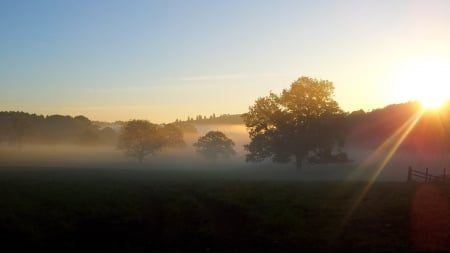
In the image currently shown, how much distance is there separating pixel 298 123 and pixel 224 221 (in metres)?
45.5

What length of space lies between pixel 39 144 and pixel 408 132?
125m

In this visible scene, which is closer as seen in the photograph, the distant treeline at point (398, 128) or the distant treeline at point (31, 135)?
the distant treeline at point (398, 128)

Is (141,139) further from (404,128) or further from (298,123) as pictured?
(404,128)

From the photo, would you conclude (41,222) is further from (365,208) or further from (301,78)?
(301,78)

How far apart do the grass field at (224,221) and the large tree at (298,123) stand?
37.7m

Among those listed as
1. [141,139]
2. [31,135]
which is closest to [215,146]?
[141,139]

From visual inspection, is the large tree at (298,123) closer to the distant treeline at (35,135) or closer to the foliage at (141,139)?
the foliage at (141,139)

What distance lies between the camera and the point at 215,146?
11894 cm

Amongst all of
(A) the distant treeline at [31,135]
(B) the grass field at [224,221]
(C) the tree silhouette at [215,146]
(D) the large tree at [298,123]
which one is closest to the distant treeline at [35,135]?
(A) the distant treeline at [31,135]

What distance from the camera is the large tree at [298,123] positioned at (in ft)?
214

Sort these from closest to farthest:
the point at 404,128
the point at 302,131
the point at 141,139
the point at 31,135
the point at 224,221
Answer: the point at 224,221, the point at 302,131, the point at 141,139, the point at 404,128, the point at 31,135

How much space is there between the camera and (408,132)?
107 m

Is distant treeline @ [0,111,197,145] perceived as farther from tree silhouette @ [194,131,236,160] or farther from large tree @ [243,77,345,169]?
large tree @ [243,77,345,169]

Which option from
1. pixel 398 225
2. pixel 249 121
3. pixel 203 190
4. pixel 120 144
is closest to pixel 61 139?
pixel 120 144
